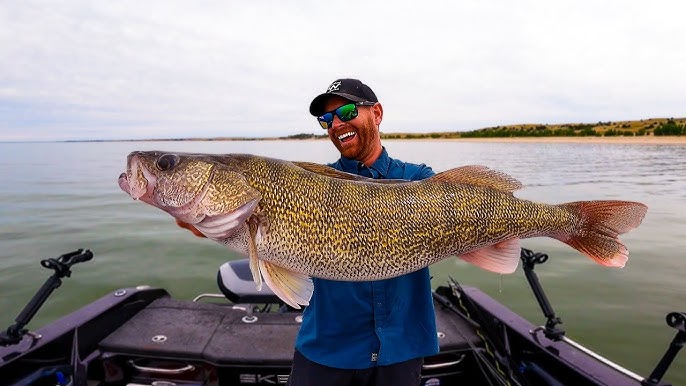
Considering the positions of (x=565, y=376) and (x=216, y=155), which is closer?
(x=216, y=155)

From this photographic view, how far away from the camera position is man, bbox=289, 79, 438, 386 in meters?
2.65

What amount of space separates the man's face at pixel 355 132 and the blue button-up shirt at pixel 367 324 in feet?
3.04

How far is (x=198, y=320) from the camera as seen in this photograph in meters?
4.27

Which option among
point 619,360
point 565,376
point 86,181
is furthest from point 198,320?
point 86,181

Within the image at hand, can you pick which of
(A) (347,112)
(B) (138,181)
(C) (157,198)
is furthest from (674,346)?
(B) (138,181)

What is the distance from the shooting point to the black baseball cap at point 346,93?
2.92 metres

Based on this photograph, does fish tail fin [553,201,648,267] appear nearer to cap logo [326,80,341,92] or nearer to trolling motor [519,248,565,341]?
trolling motor [519,248,565,341]

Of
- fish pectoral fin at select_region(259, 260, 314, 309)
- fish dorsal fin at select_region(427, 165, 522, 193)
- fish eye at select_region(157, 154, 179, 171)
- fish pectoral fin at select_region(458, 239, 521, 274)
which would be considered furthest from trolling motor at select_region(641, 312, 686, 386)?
fish eye at select_region(157, 154, 179, 171)

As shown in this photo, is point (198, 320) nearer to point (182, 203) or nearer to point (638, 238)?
point (182, 203)

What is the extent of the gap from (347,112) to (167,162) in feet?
3.93

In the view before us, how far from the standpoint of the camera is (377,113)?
124 inches

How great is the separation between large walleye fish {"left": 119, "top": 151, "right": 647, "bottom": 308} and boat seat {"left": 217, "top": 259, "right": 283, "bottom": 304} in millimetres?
2581

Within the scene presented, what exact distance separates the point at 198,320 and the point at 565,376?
3390mm

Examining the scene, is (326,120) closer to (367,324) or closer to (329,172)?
(329,172)
